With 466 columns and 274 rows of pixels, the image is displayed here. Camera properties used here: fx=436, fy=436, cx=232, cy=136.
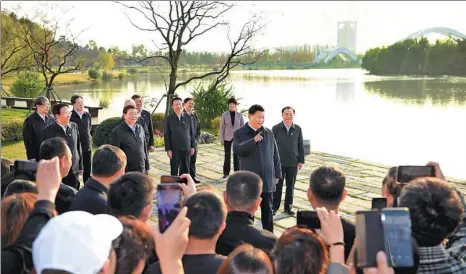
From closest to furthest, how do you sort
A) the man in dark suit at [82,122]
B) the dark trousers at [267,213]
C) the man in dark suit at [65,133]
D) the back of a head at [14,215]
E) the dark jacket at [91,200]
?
the back of a head at [14,215], the dark jacket at [91,200], the dark trousers at [267,213], the man in dark suit at [65,133], the man in dark suit at [82,122]

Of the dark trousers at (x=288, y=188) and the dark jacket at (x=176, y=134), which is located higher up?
the dark jacket at (x=176, y=134)

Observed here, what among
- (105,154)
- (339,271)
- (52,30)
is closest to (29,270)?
(339,271)

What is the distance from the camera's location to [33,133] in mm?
5938

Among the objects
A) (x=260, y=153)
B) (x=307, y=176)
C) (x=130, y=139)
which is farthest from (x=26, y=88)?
(x=260, y=153)

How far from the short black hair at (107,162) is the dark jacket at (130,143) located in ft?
7.38

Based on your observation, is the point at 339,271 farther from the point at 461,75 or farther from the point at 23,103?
the point at 23,103

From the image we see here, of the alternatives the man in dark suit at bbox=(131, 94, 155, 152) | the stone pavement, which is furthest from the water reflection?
the man in dark suit at bbox=(131, 94, 155, 152)

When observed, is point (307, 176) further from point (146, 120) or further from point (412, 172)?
point (412, 172)

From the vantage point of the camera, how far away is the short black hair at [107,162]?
3.21 m

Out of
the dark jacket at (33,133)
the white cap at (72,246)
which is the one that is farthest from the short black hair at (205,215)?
the dark jacket at (33,133)

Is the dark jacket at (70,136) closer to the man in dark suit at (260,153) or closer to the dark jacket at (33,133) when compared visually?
the dark jacket at (33,133)

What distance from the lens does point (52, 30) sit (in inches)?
621

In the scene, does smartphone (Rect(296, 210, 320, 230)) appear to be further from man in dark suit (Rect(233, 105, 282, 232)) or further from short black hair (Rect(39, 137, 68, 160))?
man in dark suit (Rect(233, 105, 282, 232))

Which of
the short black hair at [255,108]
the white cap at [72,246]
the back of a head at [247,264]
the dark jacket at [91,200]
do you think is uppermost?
the short black hair at [255,108]
